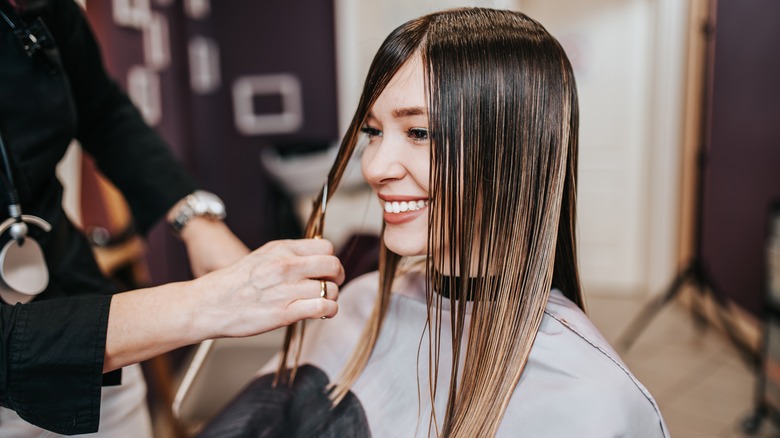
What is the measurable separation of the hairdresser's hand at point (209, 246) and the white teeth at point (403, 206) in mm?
333

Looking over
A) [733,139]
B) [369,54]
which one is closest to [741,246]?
[733,139]

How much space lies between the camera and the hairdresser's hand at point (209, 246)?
3.79 ft

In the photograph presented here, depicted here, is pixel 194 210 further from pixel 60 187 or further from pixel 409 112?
pixel 409 112

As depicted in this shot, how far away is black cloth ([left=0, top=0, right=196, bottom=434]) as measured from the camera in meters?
0.74

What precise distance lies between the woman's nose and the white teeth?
0.05 m

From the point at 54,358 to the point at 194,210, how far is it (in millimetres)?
503

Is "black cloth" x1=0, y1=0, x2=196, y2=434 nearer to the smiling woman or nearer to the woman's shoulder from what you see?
the smiling woman

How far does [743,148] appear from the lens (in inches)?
136

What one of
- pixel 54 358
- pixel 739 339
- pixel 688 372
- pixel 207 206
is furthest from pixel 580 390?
pixel 739 339

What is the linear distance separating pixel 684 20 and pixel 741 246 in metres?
1.51

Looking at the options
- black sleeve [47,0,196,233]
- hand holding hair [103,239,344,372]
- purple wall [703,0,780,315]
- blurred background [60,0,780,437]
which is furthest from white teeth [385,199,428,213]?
purple wall [703,0,780,315]

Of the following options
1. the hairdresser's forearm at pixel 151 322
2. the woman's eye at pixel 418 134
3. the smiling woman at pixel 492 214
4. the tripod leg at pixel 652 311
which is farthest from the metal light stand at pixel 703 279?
the hairdresser's forearm at pixel 151 322

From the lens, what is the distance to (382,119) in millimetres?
937

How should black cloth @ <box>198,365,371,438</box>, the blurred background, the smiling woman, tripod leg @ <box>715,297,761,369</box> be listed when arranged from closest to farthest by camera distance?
the smiling woman, black cloth @ <box>198,365,371,438</box>, the blurred background, tripod leg @ <box>715,297,761,369</box>
